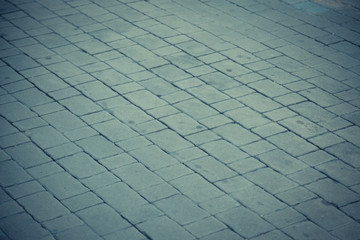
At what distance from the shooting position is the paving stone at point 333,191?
5133mm

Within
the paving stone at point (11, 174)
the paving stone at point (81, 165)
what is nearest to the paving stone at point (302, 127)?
the paving stone at point (81, 165)

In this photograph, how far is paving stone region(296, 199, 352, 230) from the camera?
15.9ft

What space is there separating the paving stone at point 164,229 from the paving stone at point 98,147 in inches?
47.6

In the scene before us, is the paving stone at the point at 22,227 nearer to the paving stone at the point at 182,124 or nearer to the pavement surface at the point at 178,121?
the pavement surface at the point at 178,121

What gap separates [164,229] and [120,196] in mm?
669

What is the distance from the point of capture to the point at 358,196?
5.20 meters

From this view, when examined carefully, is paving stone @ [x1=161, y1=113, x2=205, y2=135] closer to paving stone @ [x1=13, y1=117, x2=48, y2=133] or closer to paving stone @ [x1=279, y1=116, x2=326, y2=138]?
paving stone @ [x1=279, y1=116, x2=326, y2=138]

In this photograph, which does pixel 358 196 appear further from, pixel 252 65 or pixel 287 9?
pixel 287 9

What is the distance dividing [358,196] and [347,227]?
53 cm

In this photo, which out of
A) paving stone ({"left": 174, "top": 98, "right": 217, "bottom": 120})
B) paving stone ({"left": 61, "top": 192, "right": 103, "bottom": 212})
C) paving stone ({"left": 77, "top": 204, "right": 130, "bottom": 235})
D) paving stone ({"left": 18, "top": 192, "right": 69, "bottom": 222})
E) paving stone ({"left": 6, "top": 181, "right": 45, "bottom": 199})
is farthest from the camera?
paving stone ({"left": 174, "top": 98, "right": 217, "bottom": 120})

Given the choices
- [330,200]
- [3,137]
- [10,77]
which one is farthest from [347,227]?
[10,77]

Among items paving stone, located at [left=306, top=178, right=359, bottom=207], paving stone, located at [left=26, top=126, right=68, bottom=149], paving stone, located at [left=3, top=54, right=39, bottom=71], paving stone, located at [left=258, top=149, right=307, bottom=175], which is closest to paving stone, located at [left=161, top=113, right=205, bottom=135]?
paving stone, located at [left=258, top=149, right=307, bottom=175]

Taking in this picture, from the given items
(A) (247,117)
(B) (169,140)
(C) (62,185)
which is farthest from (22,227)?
(A) (247,117)

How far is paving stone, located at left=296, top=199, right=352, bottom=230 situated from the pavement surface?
0.01 metres
